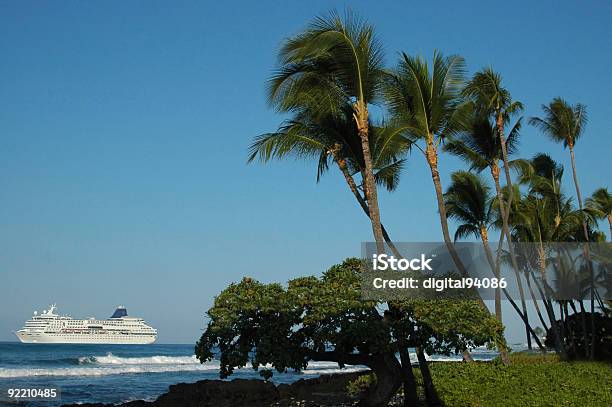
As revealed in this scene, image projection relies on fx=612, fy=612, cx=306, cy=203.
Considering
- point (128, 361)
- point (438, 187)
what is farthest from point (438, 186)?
point (128, 361)

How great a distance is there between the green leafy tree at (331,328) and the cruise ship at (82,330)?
251ft

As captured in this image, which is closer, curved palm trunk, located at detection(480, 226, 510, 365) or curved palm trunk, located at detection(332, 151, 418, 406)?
curved palm trunk, located at detection(332, 151, 418, 406)

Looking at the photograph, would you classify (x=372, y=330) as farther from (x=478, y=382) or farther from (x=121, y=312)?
(x=121, y=312)

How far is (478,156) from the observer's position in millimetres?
22031

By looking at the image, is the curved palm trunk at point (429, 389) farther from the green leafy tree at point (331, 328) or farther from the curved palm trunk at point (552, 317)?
the curved palm trunk at point (552, 317)

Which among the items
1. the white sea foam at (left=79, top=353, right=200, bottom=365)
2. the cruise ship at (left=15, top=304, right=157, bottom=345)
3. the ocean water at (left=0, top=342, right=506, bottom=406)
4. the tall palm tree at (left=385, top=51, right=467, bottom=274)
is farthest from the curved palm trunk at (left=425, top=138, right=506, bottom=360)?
the cruise ship at (left=15, top=304, right=157, bottom=345)

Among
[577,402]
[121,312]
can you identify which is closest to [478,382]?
[577,402]

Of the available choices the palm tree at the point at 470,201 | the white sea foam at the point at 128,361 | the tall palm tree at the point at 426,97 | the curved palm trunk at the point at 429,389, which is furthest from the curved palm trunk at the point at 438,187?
the white sea foam at the point at 128,361

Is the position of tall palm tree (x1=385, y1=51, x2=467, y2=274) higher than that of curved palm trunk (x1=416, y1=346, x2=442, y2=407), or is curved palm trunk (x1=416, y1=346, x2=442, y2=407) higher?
tall palm tree (x1=385, y1=51, x2=467, y2=274)

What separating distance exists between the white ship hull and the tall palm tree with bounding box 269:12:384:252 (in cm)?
7573

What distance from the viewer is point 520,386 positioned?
1394cm

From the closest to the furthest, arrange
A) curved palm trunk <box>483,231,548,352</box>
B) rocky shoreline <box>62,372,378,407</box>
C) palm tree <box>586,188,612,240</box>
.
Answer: rocky shoreline <box>62,372,378,407</box> → curved palm trunk <box>483,231,548,352</box> → palm tree <box>586,188,612,240</box>

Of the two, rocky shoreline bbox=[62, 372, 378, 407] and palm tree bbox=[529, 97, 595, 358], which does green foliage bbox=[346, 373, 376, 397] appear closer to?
rocky shoreline bbox=[62, 372, 378, 407]

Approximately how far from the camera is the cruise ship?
80250 millimetres
